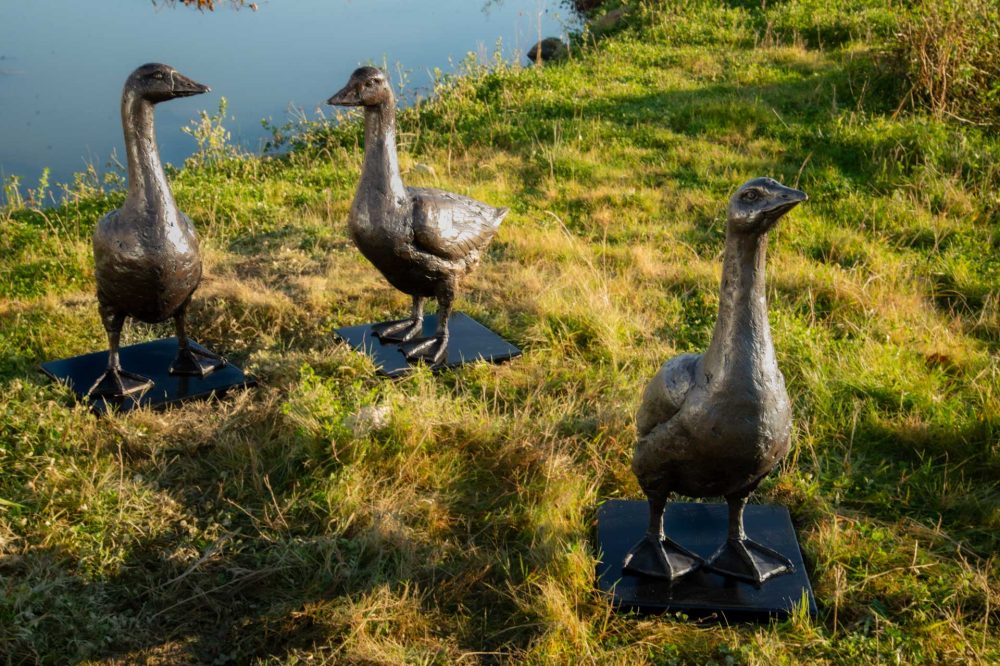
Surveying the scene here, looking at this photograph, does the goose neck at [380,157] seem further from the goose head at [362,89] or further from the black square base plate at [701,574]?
the black square base plate at [701,574]

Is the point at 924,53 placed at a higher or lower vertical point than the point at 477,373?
higher

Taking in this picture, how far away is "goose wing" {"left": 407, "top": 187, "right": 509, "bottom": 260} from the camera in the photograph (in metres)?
4.89

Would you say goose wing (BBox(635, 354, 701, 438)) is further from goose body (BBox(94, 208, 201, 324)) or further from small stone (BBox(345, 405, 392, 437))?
goose body (BBox(94, 208, 201, 324))

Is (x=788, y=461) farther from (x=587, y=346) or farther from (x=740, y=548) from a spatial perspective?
(x=587, y=346)

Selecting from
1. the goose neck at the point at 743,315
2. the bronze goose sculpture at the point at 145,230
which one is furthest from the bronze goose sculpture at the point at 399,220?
the goose neck at the point at 743,315

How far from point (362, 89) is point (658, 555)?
2.81 meters

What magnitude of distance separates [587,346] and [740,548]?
2138 mm

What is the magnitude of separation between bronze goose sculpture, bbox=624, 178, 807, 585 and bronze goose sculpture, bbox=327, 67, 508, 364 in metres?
2.03

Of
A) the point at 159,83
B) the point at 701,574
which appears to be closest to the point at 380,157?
the point at 159,83

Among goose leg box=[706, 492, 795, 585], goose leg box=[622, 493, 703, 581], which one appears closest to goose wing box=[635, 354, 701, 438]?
goose leg box=[622, 493, 703, 581]

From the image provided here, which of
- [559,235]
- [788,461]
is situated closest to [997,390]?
[788,461]

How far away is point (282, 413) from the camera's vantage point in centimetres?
446

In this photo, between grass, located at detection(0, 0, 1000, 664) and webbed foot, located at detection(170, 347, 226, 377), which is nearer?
grass, located at detection(0, 0, 1000, 664)

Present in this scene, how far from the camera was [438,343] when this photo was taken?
207 inches
